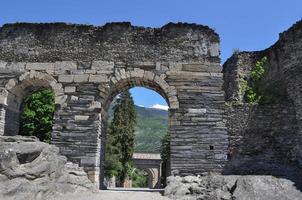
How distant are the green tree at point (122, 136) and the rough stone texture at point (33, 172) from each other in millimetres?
14830

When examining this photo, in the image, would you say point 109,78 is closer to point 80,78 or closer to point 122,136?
point 80,78

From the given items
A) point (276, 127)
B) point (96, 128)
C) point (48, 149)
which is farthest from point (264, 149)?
point (48, 149)

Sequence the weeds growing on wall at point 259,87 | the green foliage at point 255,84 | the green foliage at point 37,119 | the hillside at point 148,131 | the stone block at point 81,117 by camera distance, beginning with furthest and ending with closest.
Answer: the hillside at point 148,131, the green foliage at point 37,119, the green foliage at point 255,84, the weeds growing on wall at point 259,87, the stone block at point 81,117

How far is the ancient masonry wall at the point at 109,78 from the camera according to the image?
427 inches

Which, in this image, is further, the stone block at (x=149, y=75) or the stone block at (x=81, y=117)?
the stone block at (x=149, y=75)

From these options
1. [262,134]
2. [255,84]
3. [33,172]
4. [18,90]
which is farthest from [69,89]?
[255,84]

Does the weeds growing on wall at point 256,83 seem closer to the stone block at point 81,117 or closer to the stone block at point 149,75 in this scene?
the stone block at point 149,75

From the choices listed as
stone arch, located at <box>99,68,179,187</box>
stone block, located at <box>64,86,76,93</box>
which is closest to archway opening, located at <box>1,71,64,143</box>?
stone block, located at <box>64,86,76,93</box>

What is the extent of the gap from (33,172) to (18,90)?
4290mm

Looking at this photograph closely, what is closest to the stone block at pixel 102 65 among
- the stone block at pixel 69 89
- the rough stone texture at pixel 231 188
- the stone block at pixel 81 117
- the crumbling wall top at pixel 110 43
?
the crumbling wall top at pixel 110 43

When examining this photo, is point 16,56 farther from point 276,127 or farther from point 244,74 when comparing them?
point 244,74

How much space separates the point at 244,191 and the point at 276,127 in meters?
7.63

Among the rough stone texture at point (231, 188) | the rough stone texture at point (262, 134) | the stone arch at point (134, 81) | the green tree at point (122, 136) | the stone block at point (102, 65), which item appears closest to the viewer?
the rough stone texture at point (231, 188)

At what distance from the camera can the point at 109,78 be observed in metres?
11.5
